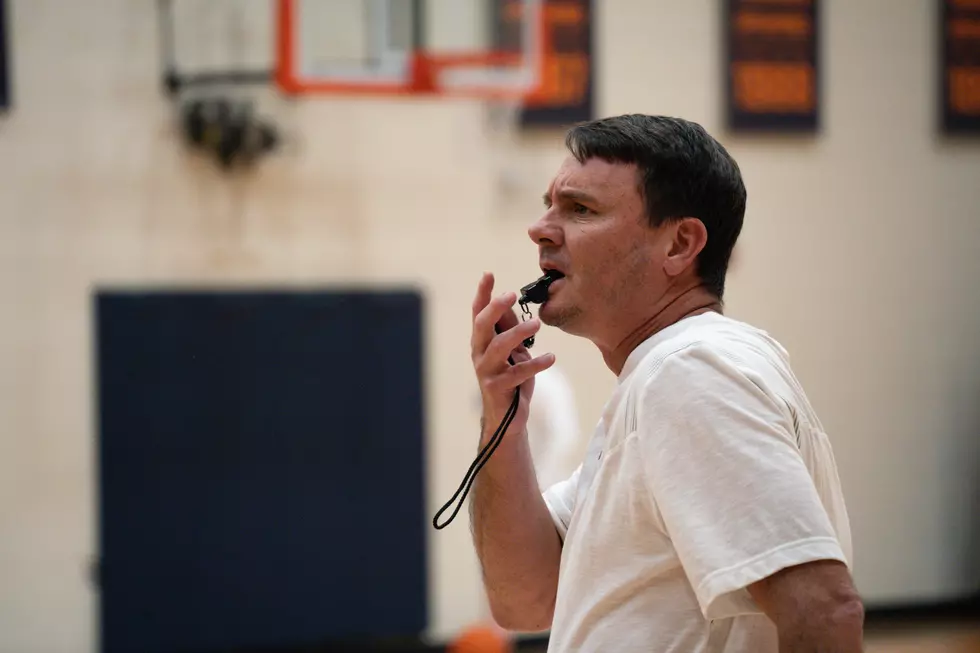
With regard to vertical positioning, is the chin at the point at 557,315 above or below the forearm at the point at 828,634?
above

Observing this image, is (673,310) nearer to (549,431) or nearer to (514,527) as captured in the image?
(514,527)

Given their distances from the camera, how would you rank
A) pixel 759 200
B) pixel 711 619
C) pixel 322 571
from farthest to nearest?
pixel 759 200
pixel 322 571
pixel 711 619

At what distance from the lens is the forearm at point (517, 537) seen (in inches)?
63.1

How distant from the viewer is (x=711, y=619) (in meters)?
1.15

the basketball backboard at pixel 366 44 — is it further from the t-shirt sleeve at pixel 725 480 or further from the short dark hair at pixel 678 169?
the t-shirt sleeve at pixel 725 480

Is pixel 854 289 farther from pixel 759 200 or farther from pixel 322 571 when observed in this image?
pixel 322 571

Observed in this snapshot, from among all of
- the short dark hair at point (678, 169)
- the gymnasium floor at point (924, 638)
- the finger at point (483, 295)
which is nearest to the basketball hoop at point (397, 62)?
the gymnasium floor at point (924, 638)

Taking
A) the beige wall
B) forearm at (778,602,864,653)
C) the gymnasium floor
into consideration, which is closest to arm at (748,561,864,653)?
forearm at (778,602,864,653)

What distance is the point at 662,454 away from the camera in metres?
1.15

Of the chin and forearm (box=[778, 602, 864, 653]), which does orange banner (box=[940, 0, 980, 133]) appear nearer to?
the chin

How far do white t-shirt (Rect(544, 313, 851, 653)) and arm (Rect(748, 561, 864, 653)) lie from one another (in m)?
0.02

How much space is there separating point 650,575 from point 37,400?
386cm

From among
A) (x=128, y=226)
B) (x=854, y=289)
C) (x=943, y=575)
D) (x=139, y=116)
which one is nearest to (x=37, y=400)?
(x=128, y=226)

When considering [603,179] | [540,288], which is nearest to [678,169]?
[603,179]
